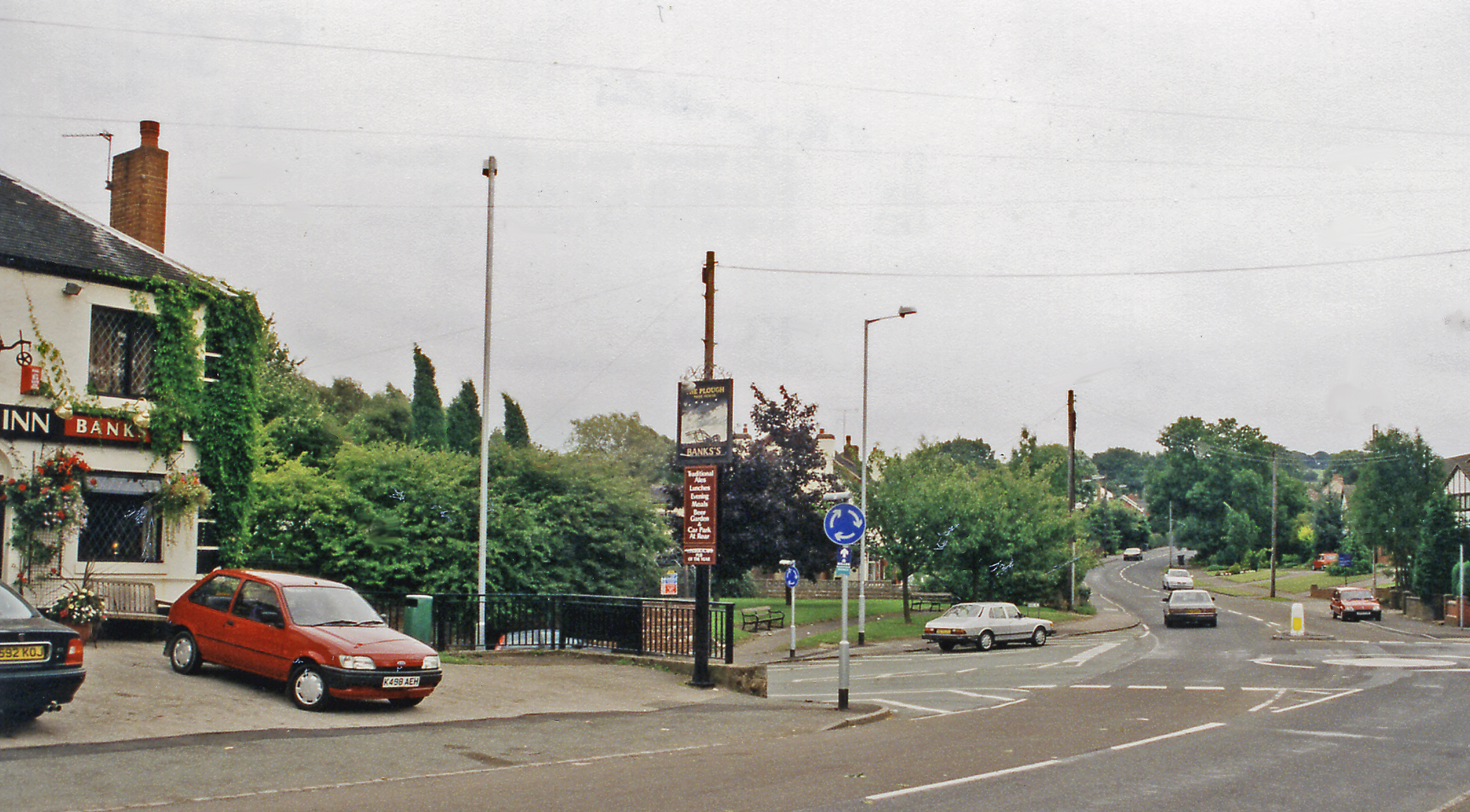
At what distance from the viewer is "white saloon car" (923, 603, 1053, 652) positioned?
1353 inches

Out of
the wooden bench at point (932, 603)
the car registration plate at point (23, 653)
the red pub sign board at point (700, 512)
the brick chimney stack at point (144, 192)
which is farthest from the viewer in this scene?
the wooden bench at point (932, 603)

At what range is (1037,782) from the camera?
1031cm

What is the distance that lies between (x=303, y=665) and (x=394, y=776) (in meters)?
3.79

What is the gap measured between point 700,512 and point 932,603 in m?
34.9

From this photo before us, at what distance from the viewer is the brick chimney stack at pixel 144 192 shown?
23.0 metres

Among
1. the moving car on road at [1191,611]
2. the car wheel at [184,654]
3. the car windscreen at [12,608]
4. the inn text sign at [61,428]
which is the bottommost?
the moving car on road at [1191,611]

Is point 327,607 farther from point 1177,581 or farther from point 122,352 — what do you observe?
point 1177,581

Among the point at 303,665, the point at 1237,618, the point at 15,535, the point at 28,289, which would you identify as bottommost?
the point at 1237,618

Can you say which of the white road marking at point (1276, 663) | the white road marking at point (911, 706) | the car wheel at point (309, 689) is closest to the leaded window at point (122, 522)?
the car wheel at point (309, 689)

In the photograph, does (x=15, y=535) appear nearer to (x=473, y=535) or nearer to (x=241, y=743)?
(x=241, y=743)

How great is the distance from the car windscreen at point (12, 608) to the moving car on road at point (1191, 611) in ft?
135

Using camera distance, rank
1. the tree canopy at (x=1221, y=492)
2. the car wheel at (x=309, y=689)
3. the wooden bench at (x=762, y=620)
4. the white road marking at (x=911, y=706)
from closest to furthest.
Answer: the car wheel at (x=309, y=689), the white road marking at (x=911, y=706), the wooden bench at (x=762, y=620), the tree canopy at (x=1221, y=492)

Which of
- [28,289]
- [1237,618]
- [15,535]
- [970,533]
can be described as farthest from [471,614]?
[1237,618]

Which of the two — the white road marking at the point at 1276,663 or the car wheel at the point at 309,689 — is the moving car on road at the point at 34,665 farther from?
the white road marking at the point at 1276,663
